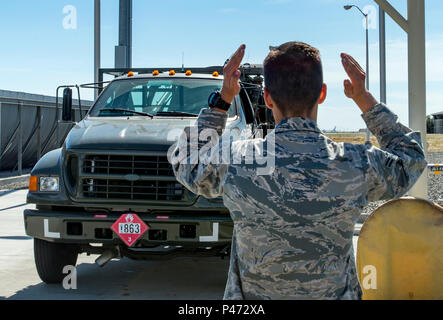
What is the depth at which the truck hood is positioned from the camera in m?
5.78

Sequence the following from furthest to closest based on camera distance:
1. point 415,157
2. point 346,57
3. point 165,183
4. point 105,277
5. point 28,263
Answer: point 28,263 → point 105,277 → point 165,183 → point 346,57 → point 415,157

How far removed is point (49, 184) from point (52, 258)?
31.5 inches

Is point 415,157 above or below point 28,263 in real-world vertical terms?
above

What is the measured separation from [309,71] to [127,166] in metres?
3.97

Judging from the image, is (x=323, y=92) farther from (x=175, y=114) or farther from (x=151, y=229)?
(x=175, y=114)

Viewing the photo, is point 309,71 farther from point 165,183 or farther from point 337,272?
point 165,183

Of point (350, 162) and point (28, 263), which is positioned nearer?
point (350, 162)

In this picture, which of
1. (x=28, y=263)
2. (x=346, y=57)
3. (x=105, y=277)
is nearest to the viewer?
(x=346, y=57)

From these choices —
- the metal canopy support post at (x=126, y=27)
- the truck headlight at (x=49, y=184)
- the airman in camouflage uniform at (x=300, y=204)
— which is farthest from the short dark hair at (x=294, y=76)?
the metal canopy support post at (x=126, y=27)

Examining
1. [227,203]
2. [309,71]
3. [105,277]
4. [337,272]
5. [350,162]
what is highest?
[309,71]

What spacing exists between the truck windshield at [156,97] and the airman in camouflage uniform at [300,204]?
4672 millimetres

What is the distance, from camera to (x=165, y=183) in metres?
5.68

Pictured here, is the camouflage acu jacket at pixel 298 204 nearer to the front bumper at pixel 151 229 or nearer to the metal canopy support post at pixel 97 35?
the front bumper at pixel 151 229

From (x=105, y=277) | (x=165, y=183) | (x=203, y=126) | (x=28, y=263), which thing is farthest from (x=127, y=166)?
(x=203, y=126)
